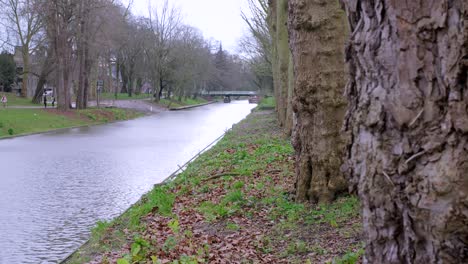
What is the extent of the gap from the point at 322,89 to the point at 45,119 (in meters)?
33.1

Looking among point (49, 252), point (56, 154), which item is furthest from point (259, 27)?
point (49, 252)

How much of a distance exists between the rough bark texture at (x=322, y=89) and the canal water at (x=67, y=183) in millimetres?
3828

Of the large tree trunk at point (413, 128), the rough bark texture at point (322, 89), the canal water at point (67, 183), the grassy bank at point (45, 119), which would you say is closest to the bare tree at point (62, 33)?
the grassy bank at point (45, 119)

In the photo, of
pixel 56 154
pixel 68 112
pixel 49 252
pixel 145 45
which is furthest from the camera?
pixel 145 45

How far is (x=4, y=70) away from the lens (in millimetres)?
73125

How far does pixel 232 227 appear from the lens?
792cm

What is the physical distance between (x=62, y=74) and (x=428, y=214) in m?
46.5

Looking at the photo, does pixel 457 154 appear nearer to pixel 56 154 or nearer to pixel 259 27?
pixel 56 154

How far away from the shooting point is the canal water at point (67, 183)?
9500 mm

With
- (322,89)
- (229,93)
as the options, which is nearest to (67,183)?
(322,89)

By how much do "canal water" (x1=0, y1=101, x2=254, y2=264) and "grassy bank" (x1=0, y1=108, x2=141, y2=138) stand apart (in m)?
3.45

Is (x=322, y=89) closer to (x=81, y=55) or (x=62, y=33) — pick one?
(x=62, y=33)

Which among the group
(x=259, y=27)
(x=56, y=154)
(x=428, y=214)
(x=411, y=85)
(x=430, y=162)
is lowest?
(x=56, y=154)

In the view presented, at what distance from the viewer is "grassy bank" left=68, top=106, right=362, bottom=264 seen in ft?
21.0
